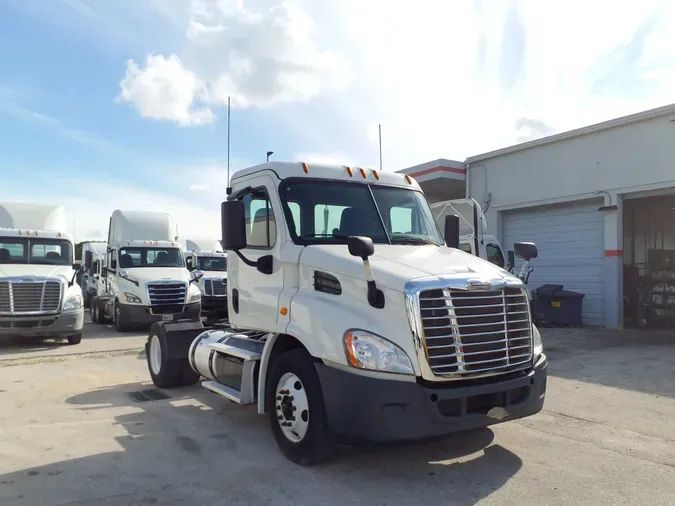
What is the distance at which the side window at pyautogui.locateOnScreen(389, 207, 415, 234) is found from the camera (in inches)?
219

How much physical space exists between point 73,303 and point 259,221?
827 centimetres

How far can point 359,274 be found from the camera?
4398 millimetres

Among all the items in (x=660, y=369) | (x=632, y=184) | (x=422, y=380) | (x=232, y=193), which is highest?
(x=632, y=184)

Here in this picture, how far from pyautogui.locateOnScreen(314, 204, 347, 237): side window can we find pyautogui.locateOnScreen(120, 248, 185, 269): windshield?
11.8m

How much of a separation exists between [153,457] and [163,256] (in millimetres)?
12048

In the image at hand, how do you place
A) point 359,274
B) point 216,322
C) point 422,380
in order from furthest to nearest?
point 216,322 → point 359,274 → point 422,380

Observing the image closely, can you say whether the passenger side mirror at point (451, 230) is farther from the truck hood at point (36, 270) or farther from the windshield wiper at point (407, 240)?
the truck hood at point (36, 270)

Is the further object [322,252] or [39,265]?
[39,265]

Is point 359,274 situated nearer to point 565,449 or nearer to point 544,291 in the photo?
point 565,449

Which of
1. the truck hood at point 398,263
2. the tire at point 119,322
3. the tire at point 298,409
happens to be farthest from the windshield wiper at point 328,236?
the tire at point 119,322

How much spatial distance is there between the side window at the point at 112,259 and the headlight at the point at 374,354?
1344cm

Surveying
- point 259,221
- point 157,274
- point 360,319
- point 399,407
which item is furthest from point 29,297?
point 399,407

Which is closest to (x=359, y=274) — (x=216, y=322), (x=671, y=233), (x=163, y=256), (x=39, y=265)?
(x=216, y=322)

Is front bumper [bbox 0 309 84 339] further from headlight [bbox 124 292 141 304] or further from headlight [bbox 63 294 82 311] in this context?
headlight [bbox 124 292 141 304]
